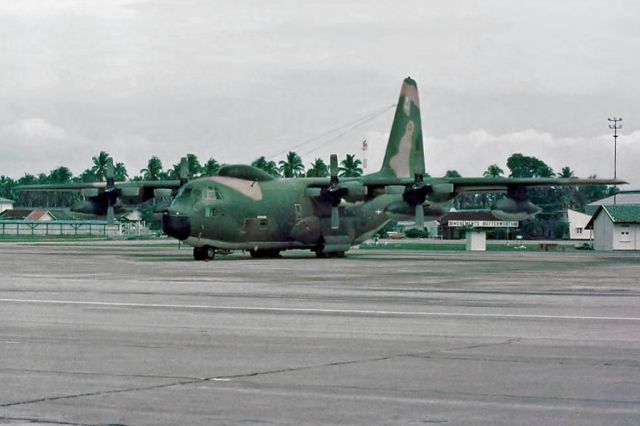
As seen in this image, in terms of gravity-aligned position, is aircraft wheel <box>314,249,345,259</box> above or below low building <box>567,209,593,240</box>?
below

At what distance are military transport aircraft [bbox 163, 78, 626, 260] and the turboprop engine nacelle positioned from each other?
0.04 m

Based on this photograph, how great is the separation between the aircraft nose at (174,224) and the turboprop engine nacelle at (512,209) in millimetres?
17116

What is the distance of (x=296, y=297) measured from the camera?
89.2 ft

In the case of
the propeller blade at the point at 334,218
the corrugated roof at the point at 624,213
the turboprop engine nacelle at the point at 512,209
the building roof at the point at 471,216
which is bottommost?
the propeller blade at the point at 334,218

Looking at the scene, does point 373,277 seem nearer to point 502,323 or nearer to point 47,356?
point 502,323

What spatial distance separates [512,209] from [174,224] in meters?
18.8

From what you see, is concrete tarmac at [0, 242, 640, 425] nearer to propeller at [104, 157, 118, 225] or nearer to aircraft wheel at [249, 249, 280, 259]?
aircraft wheel at [249, 249, 280, 259]

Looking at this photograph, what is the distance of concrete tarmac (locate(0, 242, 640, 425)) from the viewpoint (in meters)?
10.8

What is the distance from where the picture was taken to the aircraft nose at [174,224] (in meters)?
52.0

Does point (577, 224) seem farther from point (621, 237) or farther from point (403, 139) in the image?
point (403, 139)

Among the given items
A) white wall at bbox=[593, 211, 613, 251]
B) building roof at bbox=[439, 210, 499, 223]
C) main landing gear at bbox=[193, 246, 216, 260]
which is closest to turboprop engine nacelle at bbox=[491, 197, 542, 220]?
main landing gear at bbox=[193, 246, 216, 260]

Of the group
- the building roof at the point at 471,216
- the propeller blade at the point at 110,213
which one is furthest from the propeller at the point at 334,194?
the building roof at the point at 471,216

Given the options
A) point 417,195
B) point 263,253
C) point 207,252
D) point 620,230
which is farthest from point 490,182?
point 620,230

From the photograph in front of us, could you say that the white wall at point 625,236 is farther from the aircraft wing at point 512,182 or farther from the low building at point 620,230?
the aircraft wing at point 512,182
